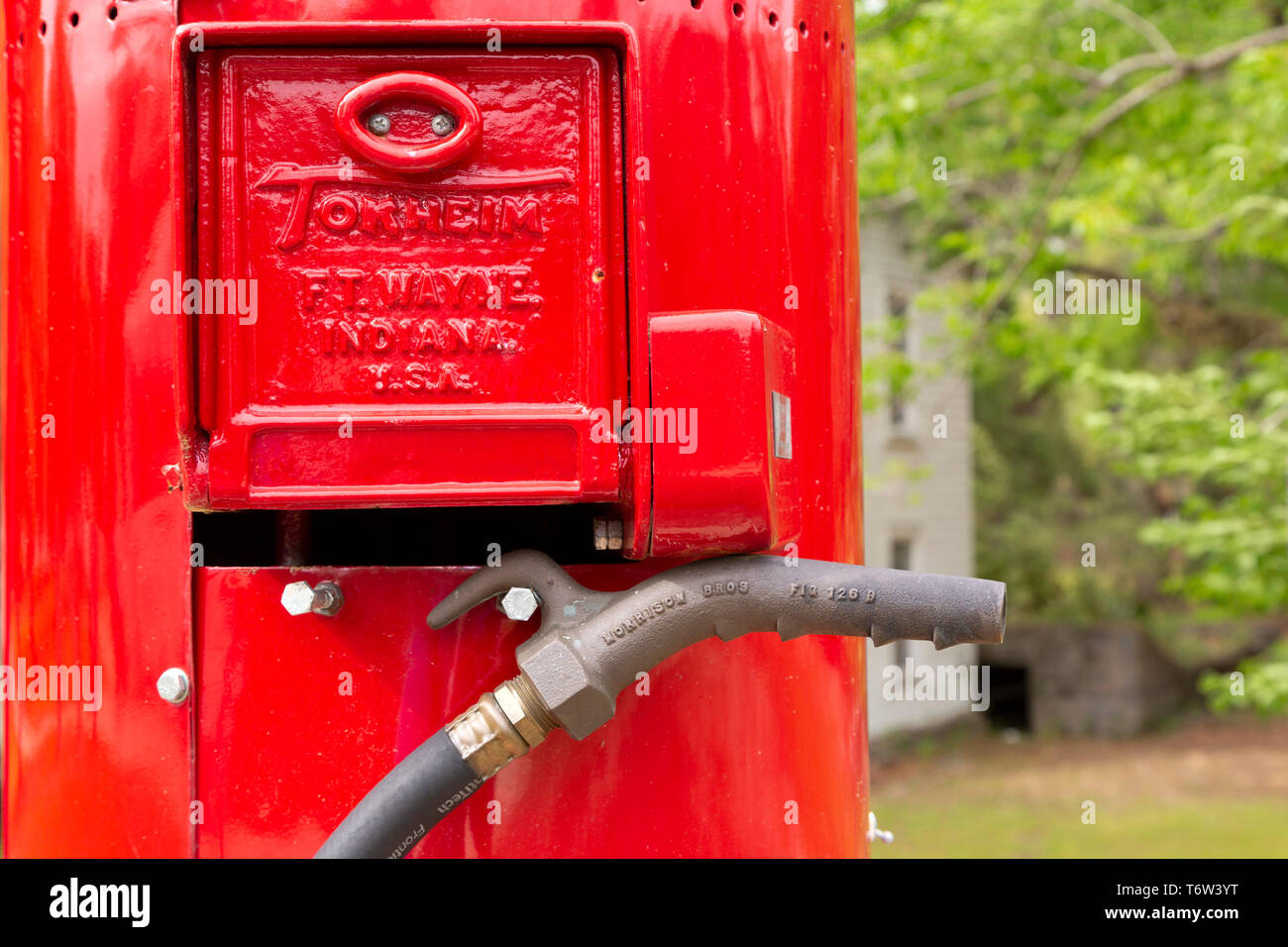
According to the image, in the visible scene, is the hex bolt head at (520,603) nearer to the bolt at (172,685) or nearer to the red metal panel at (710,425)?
the red metal panel at (710,425)

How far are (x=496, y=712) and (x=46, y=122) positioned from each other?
3.36ft

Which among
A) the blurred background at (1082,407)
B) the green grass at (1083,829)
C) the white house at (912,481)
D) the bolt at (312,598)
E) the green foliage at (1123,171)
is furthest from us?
the white house at (912,481)

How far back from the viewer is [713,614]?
156 centimetres

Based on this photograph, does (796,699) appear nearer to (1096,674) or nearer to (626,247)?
(626,247)

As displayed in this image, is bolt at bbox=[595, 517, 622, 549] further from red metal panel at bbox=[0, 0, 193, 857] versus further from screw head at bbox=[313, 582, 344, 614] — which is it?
red metal panel at bbox=[0, 0, 193, 857]

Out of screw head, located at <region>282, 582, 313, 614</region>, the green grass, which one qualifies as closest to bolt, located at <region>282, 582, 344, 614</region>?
screw head, located at <region>282, 582, 313, 614</region>

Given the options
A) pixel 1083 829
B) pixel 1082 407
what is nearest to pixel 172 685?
pixel 1083 829

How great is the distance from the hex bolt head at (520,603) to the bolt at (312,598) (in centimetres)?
23

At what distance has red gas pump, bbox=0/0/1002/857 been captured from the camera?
5.01ft

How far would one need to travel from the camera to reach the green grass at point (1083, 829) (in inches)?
416

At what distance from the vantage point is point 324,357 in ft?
5.04

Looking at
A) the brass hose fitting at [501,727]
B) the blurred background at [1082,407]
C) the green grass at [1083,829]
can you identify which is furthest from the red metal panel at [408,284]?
the green grass at [1083,829]

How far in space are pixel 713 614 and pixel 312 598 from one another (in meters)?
0.52

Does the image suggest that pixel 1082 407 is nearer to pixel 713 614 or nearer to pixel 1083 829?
pixel 1083 829
